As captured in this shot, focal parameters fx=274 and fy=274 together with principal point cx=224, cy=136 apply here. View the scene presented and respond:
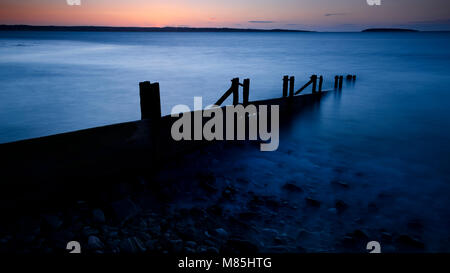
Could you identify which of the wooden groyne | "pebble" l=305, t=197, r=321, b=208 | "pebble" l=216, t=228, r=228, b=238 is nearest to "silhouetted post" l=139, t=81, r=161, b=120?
the wooden groyne

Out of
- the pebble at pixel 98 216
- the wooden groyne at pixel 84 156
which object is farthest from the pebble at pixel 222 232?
the wooden groyne at pixel 84 156

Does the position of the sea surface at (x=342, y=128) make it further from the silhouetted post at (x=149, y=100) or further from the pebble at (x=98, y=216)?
the pebble at (x=98, y=216)

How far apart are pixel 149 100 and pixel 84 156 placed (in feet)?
5.70

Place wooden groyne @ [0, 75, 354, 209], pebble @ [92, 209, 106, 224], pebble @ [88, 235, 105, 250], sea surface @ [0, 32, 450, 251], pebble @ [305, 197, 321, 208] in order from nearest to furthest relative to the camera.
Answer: pebble @ [88, 235, 105, 250] → wooden groyne @ [0, 75, 354, 209] → pebble @ [92, 209, 106, 224] → pebble @ [305, 197, 321, 208] → sea surface @ [0, 32, 450, 251]

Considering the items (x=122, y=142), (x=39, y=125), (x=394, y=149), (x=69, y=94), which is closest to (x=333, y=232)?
Result: (x=122, y=142)

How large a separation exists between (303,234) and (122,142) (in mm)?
3898

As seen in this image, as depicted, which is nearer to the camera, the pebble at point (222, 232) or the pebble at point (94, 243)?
the pebble at point (94, 243)

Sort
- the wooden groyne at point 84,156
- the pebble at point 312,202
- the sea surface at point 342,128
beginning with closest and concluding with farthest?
the wooden groyne at point 84,156
the pebble at point 312,202
the sea surface at point 342,128

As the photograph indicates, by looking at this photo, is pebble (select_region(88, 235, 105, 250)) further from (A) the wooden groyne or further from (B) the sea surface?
(B) the sea surface

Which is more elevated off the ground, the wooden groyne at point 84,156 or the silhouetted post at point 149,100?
the silhouetted post at point 149,100

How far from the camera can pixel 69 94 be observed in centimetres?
1898

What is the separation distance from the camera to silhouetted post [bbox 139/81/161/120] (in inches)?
232

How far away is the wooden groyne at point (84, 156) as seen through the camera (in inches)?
174
